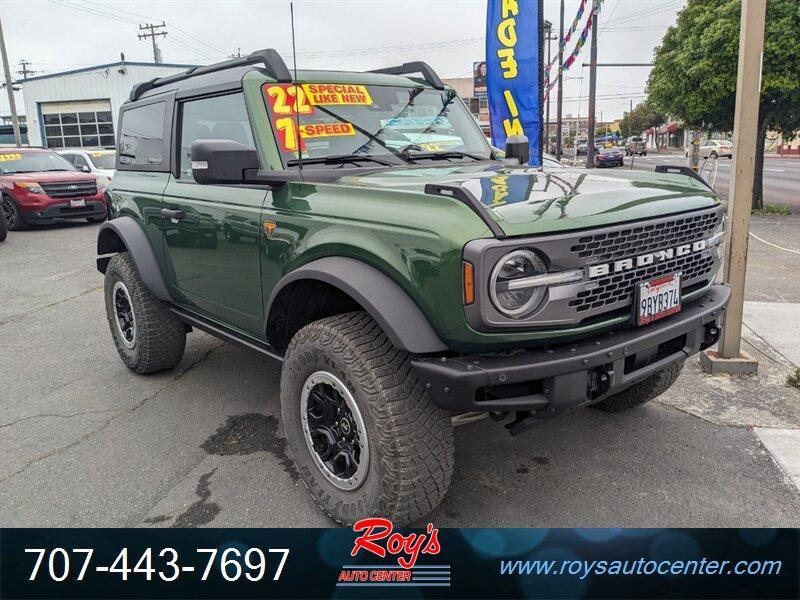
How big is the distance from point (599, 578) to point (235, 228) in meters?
2.38

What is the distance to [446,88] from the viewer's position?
4312mm

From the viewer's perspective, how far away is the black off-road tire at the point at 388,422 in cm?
247

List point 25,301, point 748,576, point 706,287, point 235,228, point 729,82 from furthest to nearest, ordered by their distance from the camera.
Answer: point 729,82 → point 25,301 → point 235,228 → point 706,287 → point 748,576

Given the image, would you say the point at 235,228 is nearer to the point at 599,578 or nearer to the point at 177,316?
the point at 177,316

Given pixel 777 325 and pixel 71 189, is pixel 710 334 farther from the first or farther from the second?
pixel 71 189

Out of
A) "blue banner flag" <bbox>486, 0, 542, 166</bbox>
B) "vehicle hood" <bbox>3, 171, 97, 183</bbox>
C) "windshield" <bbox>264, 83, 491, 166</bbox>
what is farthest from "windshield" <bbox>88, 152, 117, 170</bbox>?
"windshield" <bbox>264, 83, 491, 166</bbox>

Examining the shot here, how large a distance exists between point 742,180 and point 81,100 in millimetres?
38206

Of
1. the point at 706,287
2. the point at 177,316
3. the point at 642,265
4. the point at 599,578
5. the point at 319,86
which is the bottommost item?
the point at 599,578

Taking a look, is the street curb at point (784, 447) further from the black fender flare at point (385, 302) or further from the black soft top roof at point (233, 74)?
the black soft top roof at point (233, 74)

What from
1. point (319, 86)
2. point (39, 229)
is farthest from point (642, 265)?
point (39, 229)

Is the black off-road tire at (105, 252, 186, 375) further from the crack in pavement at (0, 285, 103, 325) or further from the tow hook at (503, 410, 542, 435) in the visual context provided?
the tow hook at (503, 410, 542, 435)

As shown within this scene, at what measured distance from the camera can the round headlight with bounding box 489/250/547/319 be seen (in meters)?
2.24

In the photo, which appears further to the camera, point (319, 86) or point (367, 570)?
point (319, 86)

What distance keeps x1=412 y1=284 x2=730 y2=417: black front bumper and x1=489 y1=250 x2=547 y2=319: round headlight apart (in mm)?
191
